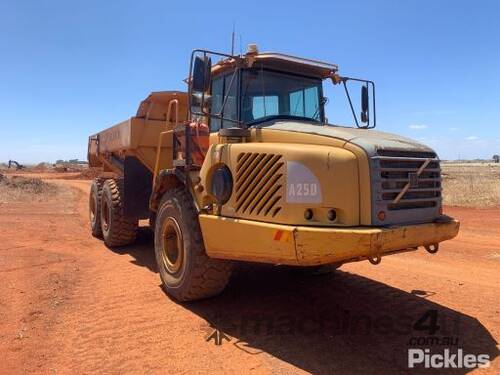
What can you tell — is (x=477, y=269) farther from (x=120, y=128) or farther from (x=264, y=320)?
(x=120, y=128)

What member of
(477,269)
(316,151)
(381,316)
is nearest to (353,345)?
(381,316)

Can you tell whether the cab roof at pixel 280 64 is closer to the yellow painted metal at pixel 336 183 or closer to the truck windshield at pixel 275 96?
the truck windshield at pixel 275 96

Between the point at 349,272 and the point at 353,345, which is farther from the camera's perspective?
the point at 349,272

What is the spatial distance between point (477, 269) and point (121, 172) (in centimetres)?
634

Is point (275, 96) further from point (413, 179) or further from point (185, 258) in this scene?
point (185, 258)

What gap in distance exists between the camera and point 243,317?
16.8 feet

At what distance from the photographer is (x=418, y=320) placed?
5.01 metres

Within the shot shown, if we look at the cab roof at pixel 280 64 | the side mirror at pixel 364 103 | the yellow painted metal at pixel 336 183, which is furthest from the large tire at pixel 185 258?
the side mirror at pixel 364 103

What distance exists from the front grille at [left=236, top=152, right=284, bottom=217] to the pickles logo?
100 millimetres

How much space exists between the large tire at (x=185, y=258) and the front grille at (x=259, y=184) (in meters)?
0.85

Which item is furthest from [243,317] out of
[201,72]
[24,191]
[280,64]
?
[24,191]

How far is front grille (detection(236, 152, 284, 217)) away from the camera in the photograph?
430cm

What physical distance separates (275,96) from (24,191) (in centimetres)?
2198

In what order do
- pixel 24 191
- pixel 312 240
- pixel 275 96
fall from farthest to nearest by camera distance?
pixel 24 191 < pixel 275 96 < pixel 312 240
